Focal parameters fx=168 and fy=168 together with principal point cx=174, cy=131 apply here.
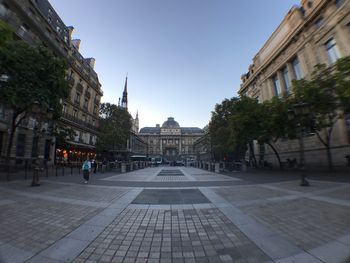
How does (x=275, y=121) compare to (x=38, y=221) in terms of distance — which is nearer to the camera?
(x=38, y=221)

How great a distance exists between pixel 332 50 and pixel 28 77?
30307mm

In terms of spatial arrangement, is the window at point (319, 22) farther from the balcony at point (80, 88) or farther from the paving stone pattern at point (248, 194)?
the balcony at point (80, 88)

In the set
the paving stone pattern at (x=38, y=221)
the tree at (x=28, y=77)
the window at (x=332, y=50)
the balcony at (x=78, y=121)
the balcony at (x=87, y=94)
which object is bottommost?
the paving stone pattern at (x=38, y=221)

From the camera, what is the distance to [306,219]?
14.8ft

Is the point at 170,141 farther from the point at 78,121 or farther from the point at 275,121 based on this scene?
the point at 275,121

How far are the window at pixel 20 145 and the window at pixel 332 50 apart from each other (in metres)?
39.1

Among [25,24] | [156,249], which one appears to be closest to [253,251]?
[156,249]

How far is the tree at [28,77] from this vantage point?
11844 mm

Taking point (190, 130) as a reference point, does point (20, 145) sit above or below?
below

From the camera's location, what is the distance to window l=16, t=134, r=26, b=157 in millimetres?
21625

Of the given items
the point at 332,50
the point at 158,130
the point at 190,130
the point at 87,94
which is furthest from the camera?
the point at 190,130

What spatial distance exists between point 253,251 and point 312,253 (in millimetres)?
984

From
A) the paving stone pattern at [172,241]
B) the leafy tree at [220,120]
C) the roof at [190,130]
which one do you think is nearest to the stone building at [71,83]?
the paving stone pattern at [172,241]

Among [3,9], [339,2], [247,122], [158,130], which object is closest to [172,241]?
[247,122]
